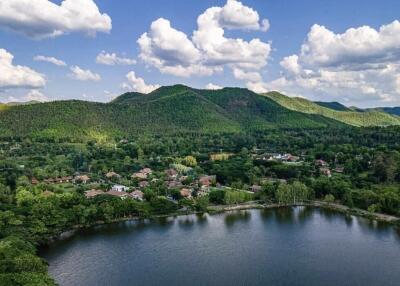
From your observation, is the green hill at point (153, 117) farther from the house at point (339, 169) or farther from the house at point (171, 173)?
the house at point (339, 169)

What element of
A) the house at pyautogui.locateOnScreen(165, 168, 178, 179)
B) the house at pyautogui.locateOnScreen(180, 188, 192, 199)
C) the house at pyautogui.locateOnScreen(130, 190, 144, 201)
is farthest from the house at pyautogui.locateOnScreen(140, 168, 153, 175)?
the house at pyautogui.locateOnScreen(180, 188, 192, 199)

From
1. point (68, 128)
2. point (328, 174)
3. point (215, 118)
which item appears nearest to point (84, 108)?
point (68, 128)

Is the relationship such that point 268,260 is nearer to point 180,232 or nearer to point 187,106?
point 180,232

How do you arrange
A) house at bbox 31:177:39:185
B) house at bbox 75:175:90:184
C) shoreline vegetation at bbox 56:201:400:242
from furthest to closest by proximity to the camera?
house at bbox 75:175:90:184
house at bbox 31:177:39:185
shoreline vegetation at bbox 56:201:400:242

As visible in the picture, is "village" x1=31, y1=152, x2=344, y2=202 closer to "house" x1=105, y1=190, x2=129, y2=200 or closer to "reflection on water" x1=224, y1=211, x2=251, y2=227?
"house" x1=105, y1=190, x2=129, y2=200

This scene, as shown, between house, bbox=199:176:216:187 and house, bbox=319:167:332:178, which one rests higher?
house, bbox=319:167:332:178

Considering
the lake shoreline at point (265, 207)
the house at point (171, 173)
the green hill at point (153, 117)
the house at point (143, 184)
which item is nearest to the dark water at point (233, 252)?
the lake shoreline at point (265, 207)

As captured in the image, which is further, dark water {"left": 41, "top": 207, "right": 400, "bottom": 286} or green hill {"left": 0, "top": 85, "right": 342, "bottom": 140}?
green hill {"left": 0, "top": 85, "right": 342, "bottom": 140}

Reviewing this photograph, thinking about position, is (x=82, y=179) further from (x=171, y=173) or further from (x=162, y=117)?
(x=162, y=117)
